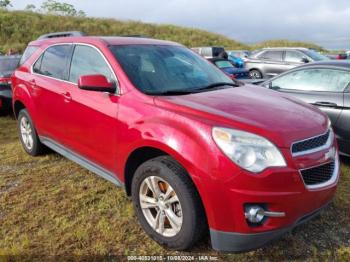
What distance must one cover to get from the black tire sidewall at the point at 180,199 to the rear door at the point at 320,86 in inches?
115

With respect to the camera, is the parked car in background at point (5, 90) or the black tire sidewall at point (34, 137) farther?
the parked car in background at point (5, 90)

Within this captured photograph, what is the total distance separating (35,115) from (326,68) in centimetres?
405

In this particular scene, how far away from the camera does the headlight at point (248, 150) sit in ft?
8.71

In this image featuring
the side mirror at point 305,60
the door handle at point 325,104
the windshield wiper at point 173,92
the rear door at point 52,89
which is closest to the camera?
the windshield wiper at point 173,92

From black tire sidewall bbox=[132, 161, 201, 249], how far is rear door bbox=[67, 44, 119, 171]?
0.45m

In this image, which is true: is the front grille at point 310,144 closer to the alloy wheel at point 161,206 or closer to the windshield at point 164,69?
the alloy wheel at point 161,206

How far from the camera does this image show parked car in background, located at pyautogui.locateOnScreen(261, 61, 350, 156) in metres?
4.91

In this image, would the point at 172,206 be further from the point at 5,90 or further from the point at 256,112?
the point at 5,90

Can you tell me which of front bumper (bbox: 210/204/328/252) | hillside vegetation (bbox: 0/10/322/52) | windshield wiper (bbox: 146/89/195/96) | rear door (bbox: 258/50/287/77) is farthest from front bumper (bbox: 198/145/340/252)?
hillside vegetation (bbox: 0/10/322/52)

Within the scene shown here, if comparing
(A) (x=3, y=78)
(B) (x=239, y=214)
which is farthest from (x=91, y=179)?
Answer: (A) (x=3, y=78)

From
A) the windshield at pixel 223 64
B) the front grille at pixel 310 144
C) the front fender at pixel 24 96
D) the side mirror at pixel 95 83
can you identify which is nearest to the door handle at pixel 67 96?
the side mirror at pixel 95 83

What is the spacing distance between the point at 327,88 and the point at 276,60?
11.2 meters

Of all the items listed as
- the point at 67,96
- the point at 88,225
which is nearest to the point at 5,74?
the point at 67,96

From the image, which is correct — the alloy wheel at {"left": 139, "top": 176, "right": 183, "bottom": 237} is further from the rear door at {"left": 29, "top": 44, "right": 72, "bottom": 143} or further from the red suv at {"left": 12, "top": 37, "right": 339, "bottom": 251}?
the rear door at {"left": 29, "top": 44, "right": 72, "bottom": 143}
